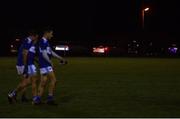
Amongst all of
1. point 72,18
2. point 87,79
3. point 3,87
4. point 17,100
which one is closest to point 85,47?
point 72,18

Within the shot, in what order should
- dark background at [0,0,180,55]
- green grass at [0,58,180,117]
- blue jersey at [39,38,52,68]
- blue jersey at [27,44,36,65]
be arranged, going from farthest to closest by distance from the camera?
dark background at [0,0,180,55] < blue jersey at [27,44,36,65] < blue jersey at [39,38,52,68] < green grass at [0,58,180,117]

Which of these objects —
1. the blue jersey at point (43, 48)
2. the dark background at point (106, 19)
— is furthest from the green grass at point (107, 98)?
the dark background at point (106, 19)

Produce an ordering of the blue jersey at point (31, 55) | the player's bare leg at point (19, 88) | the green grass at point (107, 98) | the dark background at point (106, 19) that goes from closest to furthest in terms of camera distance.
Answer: the green grass at point (107, 98) → the blue jersey at point (31, 55) → the player's bare leg at point (19, 88) → the dark background at point (106, 19)

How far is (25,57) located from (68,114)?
8.13 ft

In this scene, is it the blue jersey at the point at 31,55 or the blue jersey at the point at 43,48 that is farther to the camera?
the blue jersey at the point at 31,55

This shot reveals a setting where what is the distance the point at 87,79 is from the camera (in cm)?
2719

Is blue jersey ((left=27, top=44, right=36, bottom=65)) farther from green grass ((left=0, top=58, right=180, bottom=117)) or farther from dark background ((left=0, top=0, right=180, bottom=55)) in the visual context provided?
dark background ((left=0, top=0, right=180, bottom=55))

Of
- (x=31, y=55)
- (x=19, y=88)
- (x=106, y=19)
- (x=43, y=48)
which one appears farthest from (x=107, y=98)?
(x=106, y=19)

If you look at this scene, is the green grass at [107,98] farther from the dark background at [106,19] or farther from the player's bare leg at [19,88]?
the dark background at [106,19]

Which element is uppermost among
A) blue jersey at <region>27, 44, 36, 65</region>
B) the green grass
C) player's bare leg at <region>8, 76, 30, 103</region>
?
blue jersey at <region>27, 44, 36, 65</region>

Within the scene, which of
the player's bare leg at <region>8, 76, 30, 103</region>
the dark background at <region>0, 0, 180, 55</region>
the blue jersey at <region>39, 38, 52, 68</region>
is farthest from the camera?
the dark background at <region>0, 0, 180, 55</region>

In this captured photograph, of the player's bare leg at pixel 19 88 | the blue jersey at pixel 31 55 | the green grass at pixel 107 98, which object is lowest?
the green grass at pixel 107 98

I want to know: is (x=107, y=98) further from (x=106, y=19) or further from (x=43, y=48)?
(x=106, y=19)

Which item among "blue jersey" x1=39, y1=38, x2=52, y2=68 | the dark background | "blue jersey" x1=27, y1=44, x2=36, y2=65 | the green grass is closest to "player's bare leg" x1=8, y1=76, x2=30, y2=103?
the green grass
